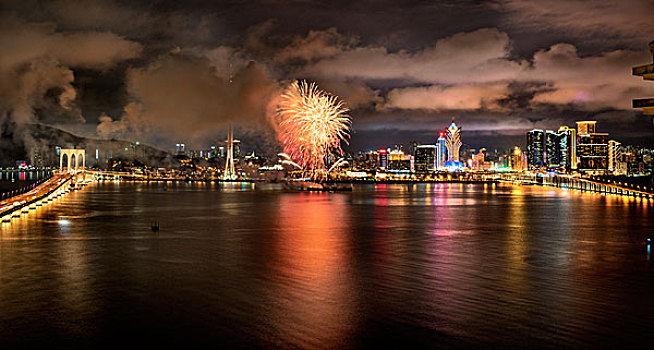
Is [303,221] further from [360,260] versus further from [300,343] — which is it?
[300,343]

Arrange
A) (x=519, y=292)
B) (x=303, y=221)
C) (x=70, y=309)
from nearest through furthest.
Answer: (x=70, y=309), (x=519, y=292), (x=303, y=221)

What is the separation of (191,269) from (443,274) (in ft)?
28.0

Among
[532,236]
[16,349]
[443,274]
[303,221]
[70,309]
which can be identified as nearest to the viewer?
[16,349]

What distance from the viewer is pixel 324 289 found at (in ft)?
55.8

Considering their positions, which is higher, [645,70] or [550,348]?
[645,70]

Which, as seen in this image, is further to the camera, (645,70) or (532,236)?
(532,236)

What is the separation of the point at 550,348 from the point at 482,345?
126 centimetres

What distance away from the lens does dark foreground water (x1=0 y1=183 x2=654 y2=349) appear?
12383 millimetres

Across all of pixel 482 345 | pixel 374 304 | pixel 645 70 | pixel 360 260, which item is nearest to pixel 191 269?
pixel 360 260

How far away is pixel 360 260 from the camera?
2294cm

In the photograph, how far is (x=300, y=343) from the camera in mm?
11703

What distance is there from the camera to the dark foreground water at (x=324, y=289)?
12383 millimetres

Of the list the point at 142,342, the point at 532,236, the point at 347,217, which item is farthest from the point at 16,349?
the point at 347,217

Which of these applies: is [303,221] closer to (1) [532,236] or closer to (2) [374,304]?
(1) [532,236]
